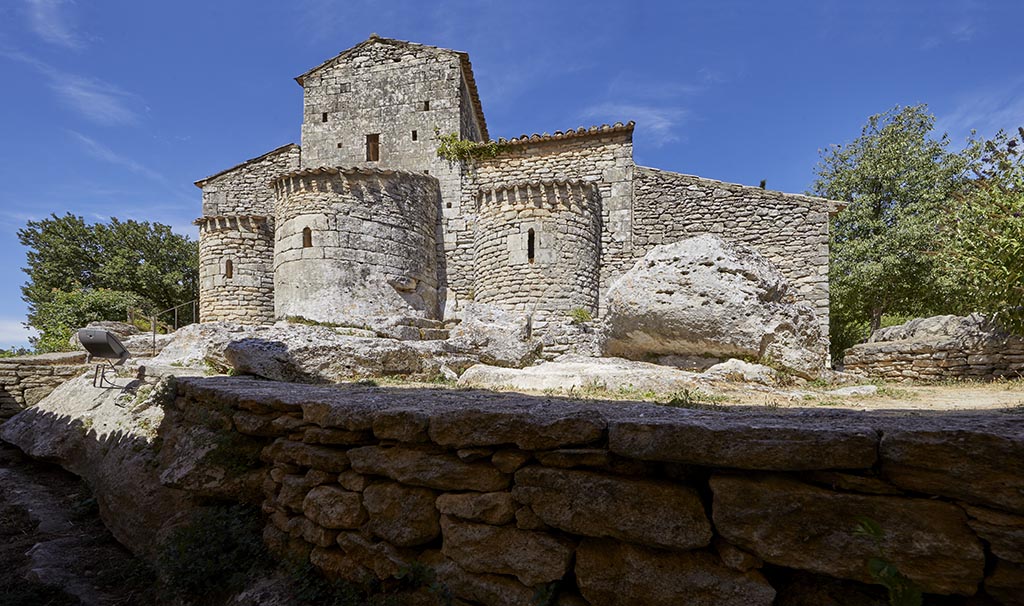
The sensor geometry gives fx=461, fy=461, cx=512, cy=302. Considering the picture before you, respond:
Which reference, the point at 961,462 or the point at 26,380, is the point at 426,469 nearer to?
the point at 961,462

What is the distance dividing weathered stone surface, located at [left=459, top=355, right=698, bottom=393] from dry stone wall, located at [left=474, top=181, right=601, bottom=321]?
4.89 m

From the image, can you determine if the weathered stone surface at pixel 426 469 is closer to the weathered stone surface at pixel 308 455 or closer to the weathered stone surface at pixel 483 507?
the weathered stone surface at pixel 483 507

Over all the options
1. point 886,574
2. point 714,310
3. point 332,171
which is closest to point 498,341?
point 714,310

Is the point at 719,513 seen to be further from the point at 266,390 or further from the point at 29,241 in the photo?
the point at 29,241

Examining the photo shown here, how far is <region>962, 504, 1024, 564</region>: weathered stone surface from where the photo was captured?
4.95 feet

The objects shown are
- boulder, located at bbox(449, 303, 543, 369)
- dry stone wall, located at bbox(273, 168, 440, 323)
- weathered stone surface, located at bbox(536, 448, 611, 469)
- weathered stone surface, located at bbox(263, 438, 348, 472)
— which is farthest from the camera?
dry stone wall, located at bbox(273, 168, 440, 323)

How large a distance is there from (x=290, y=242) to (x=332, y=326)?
3209mm

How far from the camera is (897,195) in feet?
54.9

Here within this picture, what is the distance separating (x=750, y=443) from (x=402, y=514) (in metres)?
1.94

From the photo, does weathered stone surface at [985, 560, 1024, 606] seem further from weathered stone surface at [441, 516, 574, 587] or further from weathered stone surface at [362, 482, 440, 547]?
weathered stone surface at [362, 482, 440, 547]

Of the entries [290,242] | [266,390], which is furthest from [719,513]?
[290,242]

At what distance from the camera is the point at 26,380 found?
8.89 meters

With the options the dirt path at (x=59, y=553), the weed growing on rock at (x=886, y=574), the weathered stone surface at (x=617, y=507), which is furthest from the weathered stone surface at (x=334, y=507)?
the weed growing on rock at (x=886, y=574)

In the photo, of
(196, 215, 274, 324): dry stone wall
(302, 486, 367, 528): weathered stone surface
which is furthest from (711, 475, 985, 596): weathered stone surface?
(196, 215, 274, 324): dry stone wall
